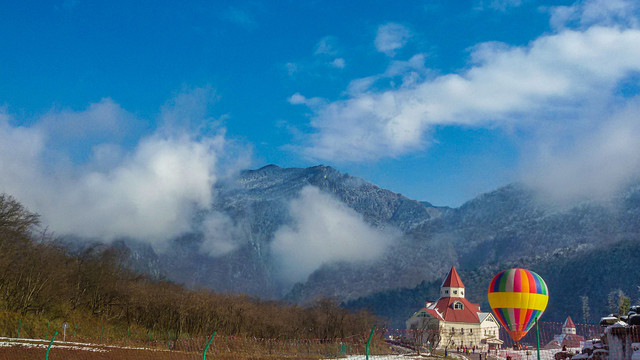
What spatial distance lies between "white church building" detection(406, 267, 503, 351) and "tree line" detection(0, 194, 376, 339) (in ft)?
78.9

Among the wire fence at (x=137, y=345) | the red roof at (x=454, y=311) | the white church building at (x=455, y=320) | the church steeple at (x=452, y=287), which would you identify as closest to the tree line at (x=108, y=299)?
the wire fence at (x=137, y=345)

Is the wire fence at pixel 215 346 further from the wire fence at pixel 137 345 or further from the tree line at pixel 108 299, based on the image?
the tree line at pixel 108 299

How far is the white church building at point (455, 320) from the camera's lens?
122 metres

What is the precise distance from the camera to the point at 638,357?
18.9 m

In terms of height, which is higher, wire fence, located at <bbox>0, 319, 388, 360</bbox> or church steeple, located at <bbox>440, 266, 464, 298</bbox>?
church steeple, located at <bbox>440, 266, 464, 298</bbox>

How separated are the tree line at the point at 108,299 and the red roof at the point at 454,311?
33453 mm

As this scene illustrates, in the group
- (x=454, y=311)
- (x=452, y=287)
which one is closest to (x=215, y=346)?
(x=454, y=311)

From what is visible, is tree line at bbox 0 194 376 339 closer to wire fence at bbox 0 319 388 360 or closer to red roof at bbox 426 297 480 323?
wire fence at bbox 0 319 388 360

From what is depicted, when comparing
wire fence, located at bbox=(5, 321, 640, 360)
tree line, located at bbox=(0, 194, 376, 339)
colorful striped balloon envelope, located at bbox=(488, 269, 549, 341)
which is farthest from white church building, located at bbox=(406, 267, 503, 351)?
colorful striped balloon envelope, located at bbox=(488, 269, 549, 341)

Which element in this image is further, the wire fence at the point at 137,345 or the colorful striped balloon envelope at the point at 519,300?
the colorful striped balloon envelope at the point at 519,300

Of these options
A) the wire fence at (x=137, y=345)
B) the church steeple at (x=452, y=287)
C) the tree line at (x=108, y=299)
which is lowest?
the wire fence at (x=137, y=345)

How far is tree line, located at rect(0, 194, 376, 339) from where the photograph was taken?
52.6 m

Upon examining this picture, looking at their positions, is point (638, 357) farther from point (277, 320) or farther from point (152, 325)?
point (277, 320)

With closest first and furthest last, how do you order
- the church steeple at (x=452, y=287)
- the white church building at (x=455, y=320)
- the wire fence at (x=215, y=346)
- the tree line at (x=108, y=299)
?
1. the wire fence at (x=215, y=346)
2. the tree line at (x=108, y=299)
3. the white church building at (x=455, y=320)
4. the church steeple at (x=452, y=287)
